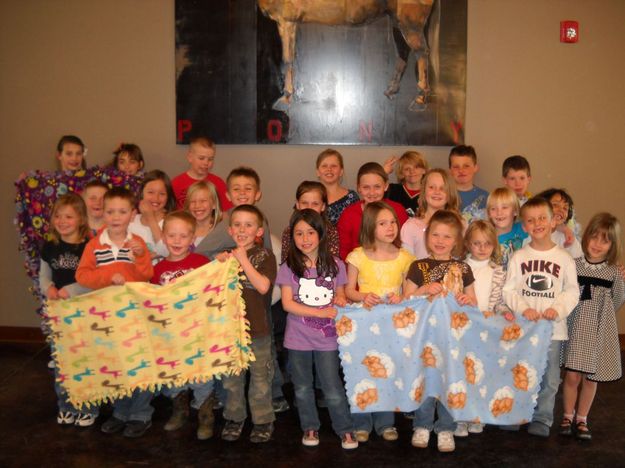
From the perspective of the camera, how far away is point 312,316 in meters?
3.22

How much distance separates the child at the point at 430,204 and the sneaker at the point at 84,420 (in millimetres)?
2071

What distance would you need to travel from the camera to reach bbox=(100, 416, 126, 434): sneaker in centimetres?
344

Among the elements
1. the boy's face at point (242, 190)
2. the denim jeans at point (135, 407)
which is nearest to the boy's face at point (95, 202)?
the boy's face at point (242, 190)

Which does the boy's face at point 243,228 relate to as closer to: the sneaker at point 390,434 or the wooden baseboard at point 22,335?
the sneaker at point 390,434

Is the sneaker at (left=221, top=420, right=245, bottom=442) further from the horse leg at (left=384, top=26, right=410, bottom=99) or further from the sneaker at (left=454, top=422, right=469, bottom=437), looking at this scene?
the horse leg at (left=384, top=26, right=410, bottom=99)

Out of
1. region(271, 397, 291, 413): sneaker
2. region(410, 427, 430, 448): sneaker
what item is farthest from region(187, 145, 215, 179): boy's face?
region(410, 427, 430, 448): sneaker

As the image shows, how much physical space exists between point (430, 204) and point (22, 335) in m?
3.72

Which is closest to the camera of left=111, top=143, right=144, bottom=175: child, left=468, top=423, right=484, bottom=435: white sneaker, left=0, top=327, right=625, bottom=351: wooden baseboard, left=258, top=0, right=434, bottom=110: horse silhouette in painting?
left=468, top=423, right=484, bottom=435: white sneaker

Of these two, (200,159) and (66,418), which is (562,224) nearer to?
(200,159)

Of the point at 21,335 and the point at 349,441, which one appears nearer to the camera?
the point at 349,441

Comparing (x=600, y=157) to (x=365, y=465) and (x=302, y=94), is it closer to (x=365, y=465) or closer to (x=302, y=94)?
(x=302, y=94)

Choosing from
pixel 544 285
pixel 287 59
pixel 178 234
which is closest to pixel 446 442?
pixel 544 285

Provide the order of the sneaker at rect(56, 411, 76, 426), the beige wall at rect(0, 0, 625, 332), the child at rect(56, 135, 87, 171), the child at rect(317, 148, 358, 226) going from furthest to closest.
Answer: the beige wall at rect(0, 0, 625, 332) < the child at rect(56, 135, 87, 171) < the child at rect(317, 148, 358, 226) < the sneaker at rect(56, 411, 76, 426)

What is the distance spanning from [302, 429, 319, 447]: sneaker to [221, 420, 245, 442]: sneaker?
361 millimetres
